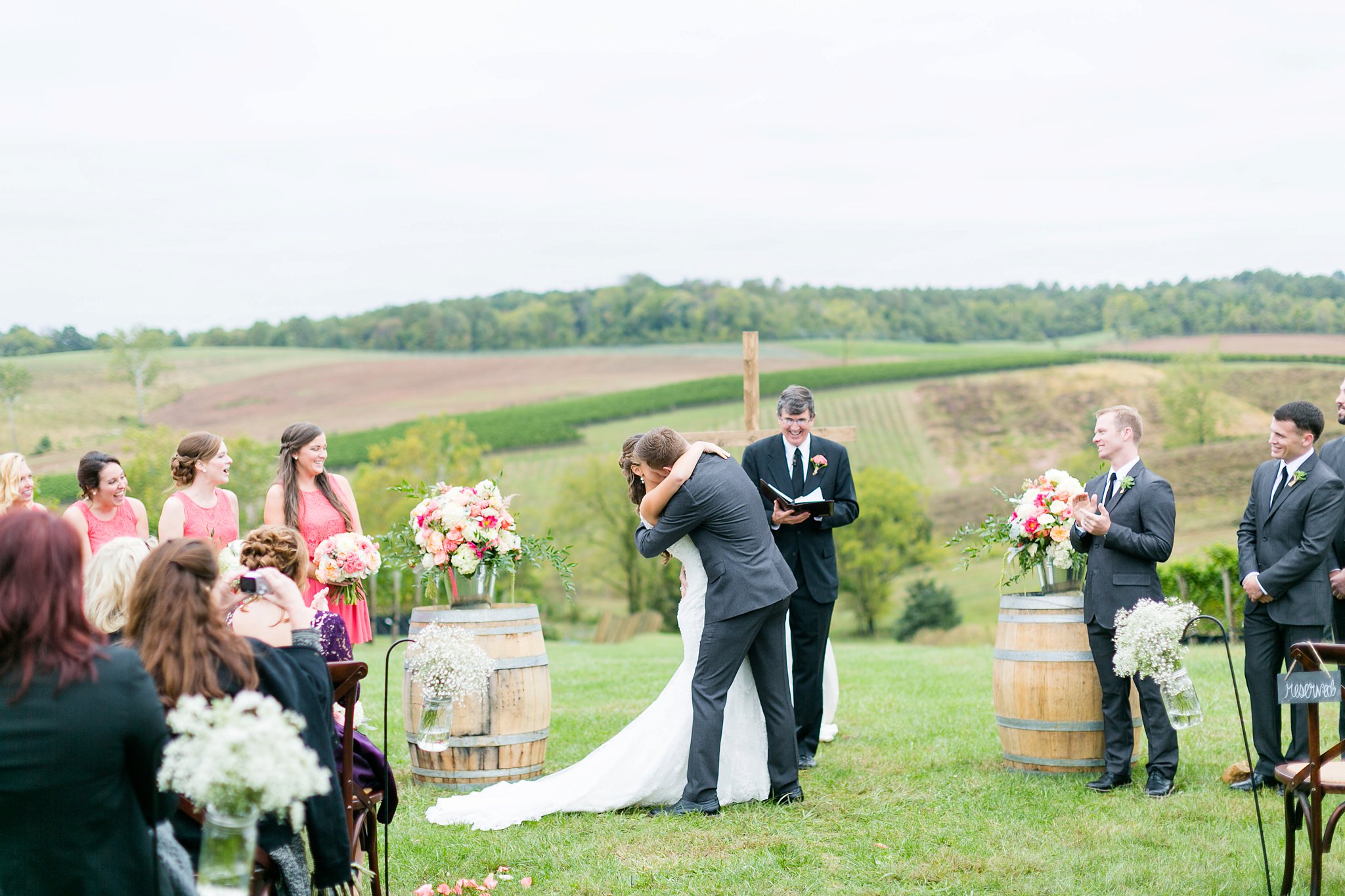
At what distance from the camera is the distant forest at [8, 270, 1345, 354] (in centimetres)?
8031

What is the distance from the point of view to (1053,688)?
6.86m

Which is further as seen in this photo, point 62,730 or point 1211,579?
point 1211,579

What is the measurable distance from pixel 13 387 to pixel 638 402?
112 ft

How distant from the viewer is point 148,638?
348 centimetres

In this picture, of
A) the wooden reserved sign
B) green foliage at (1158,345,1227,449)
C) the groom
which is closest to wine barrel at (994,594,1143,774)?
the groom

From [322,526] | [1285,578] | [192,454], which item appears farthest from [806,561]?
[192,454]

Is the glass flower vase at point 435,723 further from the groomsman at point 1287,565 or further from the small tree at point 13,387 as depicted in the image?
the small tree at point 13,387

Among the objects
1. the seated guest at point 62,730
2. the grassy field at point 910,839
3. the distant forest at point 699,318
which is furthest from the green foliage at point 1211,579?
the distant forest at point 699,318

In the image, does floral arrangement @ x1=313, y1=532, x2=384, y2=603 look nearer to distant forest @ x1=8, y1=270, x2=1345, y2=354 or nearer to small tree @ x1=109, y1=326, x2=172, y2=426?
small tree @ x1=109, y1=326, x2=172, y2=426

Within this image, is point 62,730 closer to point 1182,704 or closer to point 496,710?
point 496,710

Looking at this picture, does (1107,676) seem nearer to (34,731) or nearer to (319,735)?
(319,735)

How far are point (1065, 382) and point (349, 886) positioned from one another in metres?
70.8

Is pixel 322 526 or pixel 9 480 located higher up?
pixel 9 480

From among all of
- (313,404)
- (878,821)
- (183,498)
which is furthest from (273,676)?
(313,404)
